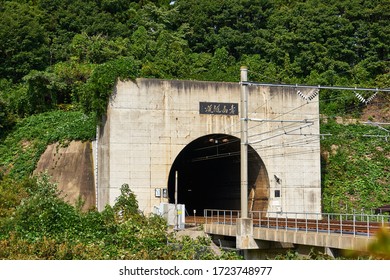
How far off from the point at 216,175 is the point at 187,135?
9.24 meters

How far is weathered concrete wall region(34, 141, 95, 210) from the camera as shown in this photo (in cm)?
3528

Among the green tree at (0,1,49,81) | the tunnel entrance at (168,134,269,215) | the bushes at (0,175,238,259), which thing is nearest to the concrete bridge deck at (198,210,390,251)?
the bushes at (0,175,238,259)

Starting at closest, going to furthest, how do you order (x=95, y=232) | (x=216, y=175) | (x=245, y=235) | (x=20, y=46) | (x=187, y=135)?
(x=245, y=235) → (x=95, y=232) → (x=187, y=135) → (x=216, y=175) → (x=20, y=46)

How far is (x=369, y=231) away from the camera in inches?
833

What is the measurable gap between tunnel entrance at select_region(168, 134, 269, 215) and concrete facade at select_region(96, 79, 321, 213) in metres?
0.58

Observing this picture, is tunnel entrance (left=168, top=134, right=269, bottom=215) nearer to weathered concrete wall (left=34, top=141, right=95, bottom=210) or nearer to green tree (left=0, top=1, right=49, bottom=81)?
weathered concrete wall (left=34, top=141, right=95, bottom=210)

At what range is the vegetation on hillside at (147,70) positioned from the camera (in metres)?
27.7

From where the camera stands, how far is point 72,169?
3662cm

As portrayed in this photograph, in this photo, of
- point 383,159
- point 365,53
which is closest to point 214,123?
point 383,159

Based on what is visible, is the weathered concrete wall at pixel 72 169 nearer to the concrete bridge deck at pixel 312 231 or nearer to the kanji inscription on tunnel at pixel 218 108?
the kanji inscription on tunnel at pixel 218 108

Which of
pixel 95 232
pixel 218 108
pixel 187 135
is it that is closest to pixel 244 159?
pixel 95 232

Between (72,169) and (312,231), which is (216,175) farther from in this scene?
(312,231)

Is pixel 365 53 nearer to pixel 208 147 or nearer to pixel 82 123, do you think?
pixel 208 147

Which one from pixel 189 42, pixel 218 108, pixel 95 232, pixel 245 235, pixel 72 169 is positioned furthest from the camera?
pixel 189 42
